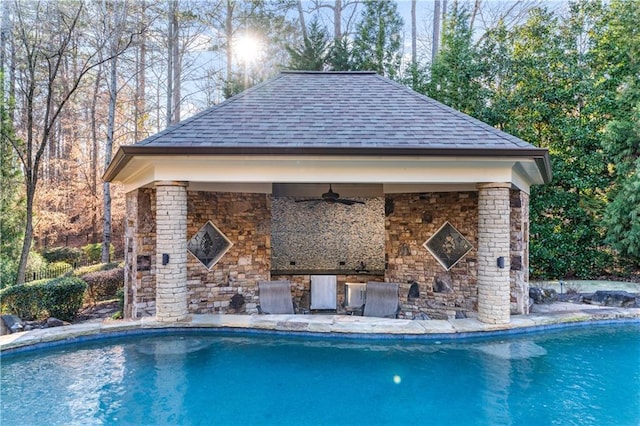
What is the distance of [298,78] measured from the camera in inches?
355

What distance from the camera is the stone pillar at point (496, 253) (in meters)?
6.07

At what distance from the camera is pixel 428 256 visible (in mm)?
7980

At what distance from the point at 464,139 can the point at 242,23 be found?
1399 centimetres

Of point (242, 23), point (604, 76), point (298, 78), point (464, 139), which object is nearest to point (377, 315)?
point (464, 139)

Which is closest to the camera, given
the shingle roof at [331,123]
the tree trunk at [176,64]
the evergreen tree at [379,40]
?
the shingle roof at [331,123]

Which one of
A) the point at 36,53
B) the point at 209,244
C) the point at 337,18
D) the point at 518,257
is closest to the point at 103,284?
the point at 209,244

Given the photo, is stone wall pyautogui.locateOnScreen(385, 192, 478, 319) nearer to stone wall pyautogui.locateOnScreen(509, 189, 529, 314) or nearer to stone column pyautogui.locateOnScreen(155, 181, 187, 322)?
stone wall pyautogui.locateOnScreen(509, 189, 529, 314)

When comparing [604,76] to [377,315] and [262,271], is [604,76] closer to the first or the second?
[377,315]

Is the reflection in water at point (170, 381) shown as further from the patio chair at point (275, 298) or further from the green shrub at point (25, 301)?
the green shrub at point (25, 301)

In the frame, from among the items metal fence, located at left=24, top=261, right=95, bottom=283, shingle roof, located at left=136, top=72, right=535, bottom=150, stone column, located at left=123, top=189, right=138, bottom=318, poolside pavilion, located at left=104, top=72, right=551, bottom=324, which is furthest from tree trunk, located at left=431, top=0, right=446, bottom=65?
metal fence, located at left=24, top=261, right=95, bottom=283

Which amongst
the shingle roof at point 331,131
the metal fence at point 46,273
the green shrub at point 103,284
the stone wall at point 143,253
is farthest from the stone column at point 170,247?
the metal fence at point 46,273

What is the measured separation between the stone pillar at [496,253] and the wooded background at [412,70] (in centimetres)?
473

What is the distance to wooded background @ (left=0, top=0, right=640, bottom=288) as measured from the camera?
32.6 ft

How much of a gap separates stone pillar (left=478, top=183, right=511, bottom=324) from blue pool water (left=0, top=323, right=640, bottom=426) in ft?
1.56
